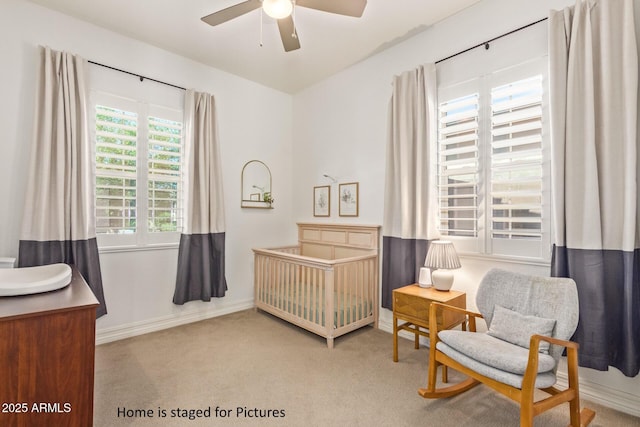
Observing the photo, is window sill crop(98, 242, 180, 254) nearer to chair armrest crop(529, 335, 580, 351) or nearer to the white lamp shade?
the white lamp shade

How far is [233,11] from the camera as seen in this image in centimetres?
203

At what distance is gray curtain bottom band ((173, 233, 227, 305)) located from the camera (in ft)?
10.7

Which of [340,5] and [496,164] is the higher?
[340,5]

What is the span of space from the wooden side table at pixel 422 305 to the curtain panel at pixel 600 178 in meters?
0.70

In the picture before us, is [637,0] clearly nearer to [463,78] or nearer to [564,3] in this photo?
[564,3]

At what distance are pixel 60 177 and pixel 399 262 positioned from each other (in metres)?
2.94

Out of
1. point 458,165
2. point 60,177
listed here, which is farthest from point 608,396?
point 60,177

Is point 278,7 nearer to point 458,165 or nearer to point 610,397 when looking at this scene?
point 458,165

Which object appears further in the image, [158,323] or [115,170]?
[158,323]

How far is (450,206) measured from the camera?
8.93 feet

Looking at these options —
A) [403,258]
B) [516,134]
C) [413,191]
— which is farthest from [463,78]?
[403,258]

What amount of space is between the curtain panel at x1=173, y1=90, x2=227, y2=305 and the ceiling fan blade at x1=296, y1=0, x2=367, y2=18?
182 centimetres

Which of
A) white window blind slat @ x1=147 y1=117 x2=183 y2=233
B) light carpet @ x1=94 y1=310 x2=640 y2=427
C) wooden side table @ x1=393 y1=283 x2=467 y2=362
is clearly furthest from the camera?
white window blind slat @ x1=147 y1=117 x2=183 y2=233

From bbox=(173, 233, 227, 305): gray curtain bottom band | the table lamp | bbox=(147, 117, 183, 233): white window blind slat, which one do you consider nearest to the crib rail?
bbox=(173, 233, 227, 305): gray curtain bottom band
